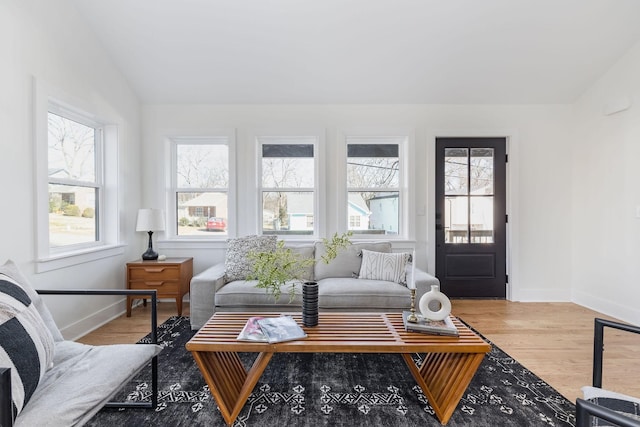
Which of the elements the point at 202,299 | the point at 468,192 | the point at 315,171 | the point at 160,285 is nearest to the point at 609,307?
the point at 468,192

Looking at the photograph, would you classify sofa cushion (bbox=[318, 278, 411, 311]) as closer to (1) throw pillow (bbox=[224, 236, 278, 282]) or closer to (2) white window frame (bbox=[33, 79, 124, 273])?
(1) throw pillow (bbox=[224, 236, 278, 282])

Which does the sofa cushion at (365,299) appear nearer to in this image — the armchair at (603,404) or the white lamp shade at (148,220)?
the armchair at (603,404)

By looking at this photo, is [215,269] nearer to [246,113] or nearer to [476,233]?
[246,113]

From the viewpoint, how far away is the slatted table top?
172 centimetres

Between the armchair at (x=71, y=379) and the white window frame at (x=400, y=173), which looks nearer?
the armchair at (x=71, y=379)

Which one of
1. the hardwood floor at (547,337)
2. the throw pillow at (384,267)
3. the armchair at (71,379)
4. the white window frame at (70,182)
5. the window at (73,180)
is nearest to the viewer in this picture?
the armchair at (71,379)

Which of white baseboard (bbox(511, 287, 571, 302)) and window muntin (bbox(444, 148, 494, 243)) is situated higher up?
window muntin (bbox(444, 148, 494, 243))

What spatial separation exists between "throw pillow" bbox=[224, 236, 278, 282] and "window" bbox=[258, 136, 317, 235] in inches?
22.4

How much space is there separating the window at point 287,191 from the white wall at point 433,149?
0.21 meters

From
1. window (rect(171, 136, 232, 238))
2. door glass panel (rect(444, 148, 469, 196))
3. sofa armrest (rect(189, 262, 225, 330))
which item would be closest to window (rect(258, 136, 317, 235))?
window (rect(171, 136, 232, 238))

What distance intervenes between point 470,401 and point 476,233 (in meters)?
→ 2.59

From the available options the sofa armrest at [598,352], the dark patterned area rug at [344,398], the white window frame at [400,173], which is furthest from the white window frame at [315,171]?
the sofa armrest at [598,352]

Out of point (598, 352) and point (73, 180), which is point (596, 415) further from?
point (73, 180)

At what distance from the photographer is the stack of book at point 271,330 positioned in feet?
5.84
